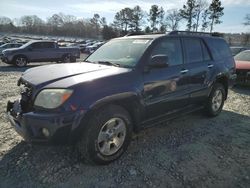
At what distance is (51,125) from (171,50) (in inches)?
94.6

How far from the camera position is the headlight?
111 inches

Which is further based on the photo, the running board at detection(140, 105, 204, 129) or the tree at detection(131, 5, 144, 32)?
the tree at detection(131, 5, 144, 32)

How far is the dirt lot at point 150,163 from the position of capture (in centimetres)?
300

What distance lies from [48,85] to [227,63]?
4.33m

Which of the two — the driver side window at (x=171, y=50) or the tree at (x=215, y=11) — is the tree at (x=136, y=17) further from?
the driver side window at (x=171, y=50)

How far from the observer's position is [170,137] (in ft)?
14.1

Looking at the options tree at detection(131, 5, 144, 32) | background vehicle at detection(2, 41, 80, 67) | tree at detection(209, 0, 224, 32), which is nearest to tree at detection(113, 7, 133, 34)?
tree at detection(131, 5, 144, 32)

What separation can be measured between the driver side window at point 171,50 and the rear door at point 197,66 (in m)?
0.19

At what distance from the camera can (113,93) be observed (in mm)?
3104

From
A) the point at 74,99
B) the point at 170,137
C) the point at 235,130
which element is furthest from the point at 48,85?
the point at 235,130

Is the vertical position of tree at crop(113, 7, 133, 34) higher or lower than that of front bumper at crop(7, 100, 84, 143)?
higher

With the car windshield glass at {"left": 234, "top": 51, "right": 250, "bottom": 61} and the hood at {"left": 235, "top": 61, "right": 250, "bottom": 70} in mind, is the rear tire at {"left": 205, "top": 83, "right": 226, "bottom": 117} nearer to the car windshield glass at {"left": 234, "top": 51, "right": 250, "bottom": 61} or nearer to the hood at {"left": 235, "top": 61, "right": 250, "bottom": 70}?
the hood at {"left": 235, "top": 61, "right": 250, "bottom": 70}

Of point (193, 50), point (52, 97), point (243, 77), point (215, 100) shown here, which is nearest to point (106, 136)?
point (52, 97)

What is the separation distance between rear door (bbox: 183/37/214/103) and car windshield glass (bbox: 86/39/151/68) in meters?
1.00
